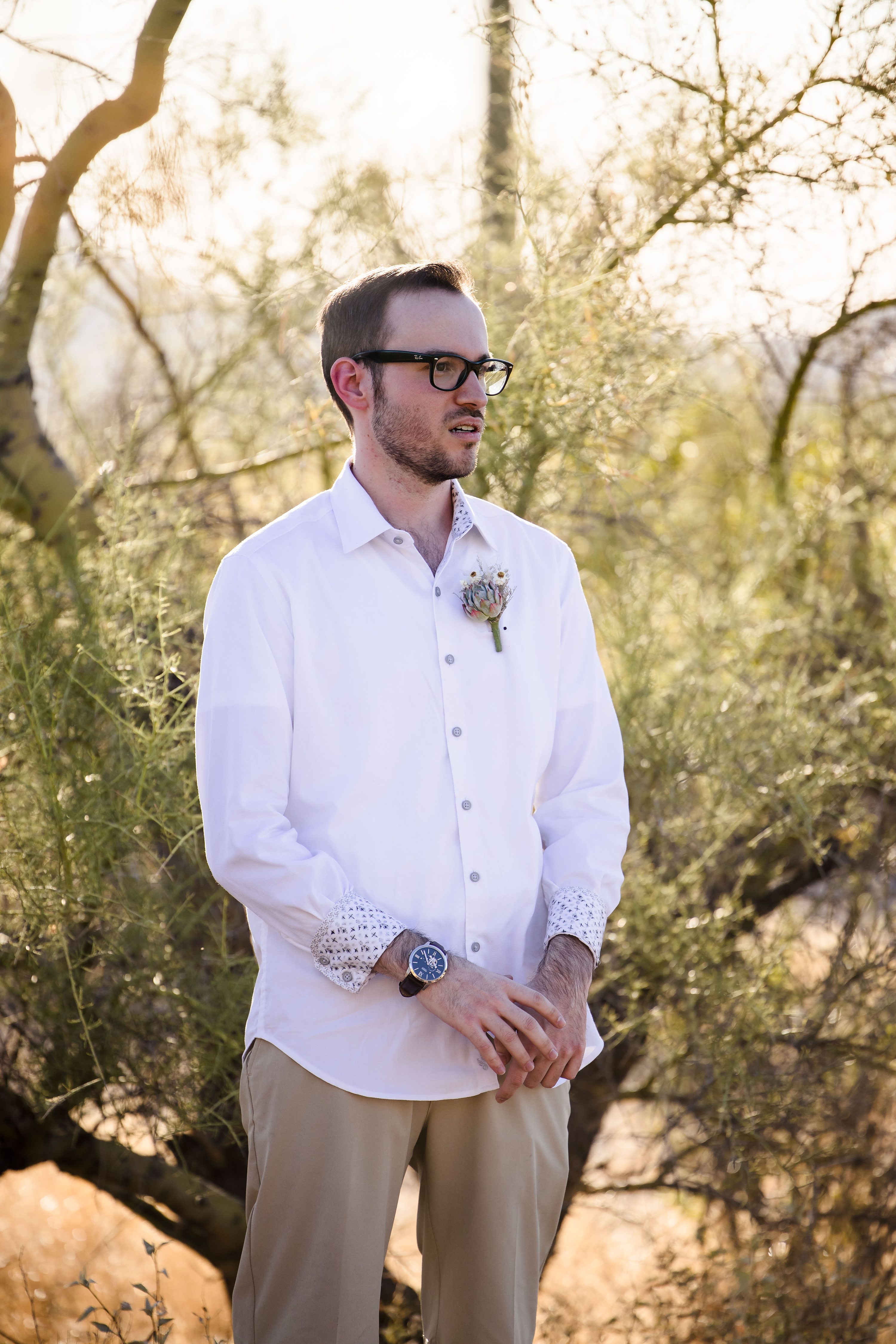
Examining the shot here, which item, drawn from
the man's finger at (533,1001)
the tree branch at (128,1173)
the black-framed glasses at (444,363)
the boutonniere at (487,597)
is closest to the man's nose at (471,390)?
the black-framed glasses at (444,363)

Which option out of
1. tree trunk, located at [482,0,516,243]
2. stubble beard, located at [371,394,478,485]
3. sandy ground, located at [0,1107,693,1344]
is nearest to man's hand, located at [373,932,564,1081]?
stubble beard, located at [371,394,478,485]

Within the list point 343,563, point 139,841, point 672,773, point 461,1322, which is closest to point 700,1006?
point 672,773

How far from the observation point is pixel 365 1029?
5.52 feet

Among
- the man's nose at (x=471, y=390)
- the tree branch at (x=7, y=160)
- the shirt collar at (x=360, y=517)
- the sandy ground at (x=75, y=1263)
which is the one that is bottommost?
the sandy ground at (x=75, y=1263)

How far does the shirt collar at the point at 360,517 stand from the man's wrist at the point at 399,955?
0.66m

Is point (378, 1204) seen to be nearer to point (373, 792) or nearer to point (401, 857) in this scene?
point (401, 857)

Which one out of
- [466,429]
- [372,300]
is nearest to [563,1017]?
[466,429]

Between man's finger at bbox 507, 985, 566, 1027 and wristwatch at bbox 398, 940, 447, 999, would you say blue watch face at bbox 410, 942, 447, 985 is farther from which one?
man's finger at bbox 507, 985, 566, 1027

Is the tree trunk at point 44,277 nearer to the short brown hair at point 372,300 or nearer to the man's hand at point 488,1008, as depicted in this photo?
the short brown hair at point 372,300

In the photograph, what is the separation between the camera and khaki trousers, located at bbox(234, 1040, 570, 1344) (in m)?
1.65

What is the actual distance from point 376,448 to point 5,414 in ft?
5.89

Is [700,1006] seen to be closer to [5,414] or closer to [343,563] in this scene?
[343,563]

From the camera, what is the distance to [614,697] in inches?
129

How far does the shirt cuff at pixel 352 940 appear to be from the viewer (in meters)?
1.60
